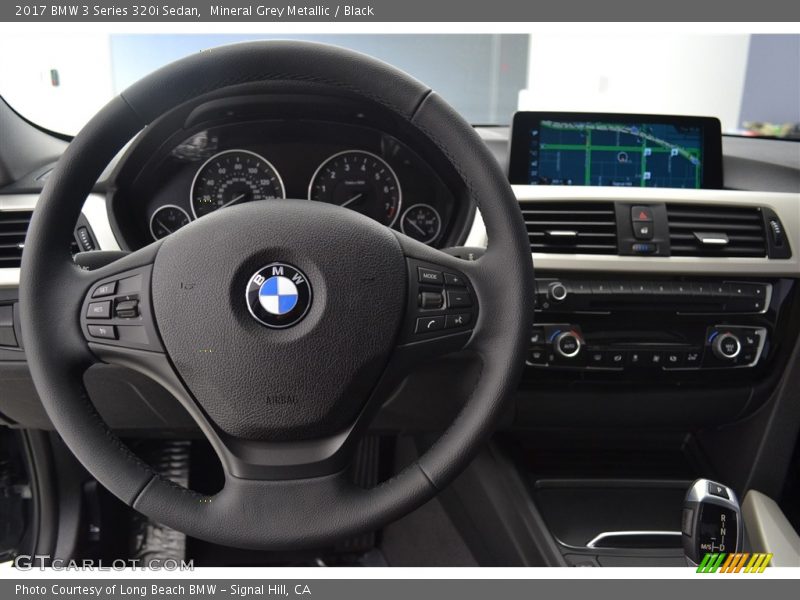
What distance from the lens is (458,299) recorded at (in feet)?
3.12

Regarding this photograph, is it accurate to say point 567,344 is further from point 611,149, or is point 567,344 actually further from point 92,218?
point 92,218

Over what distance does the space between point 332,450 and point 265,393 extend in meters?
0.12

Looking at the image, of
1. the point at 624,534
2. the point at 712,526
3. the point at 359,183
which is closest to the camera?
the point at 712,526

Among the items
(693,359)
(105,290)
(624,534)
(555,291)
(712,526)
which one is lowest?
(624,534)

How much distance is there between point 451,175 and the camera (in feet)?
4.34

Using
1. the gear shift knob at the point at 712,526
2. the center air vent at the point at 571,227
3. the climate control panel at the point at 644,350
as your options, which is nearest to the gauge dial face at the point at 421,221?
the center air vent at the point at 571,227

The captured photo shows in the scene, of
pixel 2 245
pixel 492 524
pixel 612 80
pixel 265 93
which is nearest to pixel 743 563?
pixel 492 524

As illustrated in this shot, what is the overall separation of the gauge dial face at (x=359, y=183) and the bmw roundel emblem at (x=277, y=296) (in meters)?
0.48

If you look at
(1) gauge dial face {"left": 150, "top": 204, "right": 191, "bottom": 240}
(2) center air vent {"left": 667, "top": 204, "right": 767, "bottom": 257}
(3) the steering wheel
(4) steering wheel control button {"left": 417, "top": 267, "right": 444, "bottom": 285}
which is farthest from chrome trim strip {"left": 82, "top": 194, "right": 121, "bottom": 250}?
(2) center air vent {"left": 667, "top": 204, "right": 767, "bottom": 257}

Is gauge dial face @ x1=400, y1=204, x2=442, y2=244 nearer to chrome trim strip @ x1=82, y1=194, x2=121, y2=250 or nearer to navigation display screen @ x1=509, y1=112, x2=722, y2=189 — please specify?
navigation display screen @ x1=509, y1=112, x2=722, y2=189

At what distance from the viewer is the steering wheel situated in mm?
882

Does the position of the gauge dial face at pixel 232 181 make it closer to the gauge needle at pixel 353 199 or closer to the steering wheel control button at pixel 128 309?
the gauge needle at pixel 353 199

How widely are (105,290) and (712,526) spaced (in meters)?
0.98

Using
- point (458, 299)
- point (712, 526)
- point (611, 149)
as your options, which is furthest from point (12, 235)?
point (712, 526)
